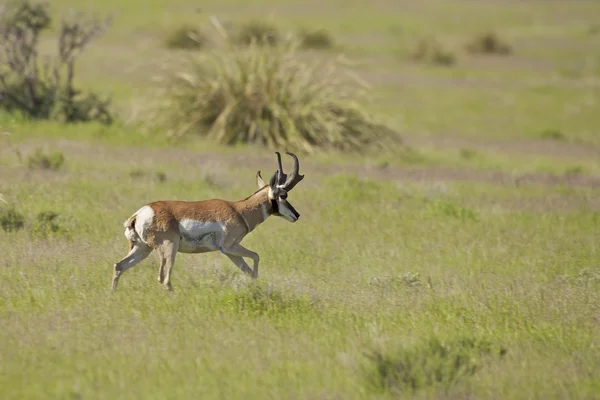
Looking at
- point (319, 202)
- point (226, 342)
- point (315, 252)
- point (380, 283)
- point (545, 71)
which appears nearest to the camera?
point (226, 342)

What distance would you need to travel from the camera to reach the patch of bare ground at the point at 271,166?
57.7 feet

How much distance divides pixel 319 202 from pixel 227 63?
7529 millimetres

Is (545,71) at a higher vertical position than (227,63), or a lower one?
Answer: lower

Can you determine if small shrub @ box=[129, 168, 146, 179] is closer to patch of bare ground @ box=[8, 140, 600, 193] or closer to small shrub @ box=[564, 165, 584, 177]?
patch of bare ground @ box=[8, 140, 600, 193]

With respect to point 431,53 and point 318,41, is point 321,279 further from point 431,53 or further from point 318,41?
point 318,41

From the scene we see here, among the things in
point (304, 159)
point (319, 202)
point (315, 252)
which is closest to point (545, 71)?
point (304, 159)

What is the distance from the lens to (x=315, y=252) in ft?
37.4

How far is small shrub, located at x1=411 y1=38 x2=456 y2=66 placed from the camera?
126 ft

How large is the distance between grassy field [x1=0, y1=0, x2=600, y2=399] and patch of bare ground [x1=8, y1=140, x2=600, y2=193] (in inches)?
2.9

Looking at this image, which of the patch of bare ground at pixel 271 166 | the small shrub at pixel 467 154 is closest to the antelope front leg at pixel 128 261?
the patch of bare ground at pixel 271 166

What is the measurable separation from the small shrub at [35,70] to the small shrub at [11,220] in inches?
361

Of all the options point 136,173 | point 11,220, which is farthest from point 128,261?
point 136,173

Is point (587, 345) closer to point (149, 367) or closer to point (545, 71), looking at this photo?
point (149, 367)

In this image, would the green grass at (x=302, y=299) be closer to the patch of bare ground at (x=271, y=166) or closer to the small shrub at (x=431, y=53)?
the patch of bare ground at (x=271, y=166)
